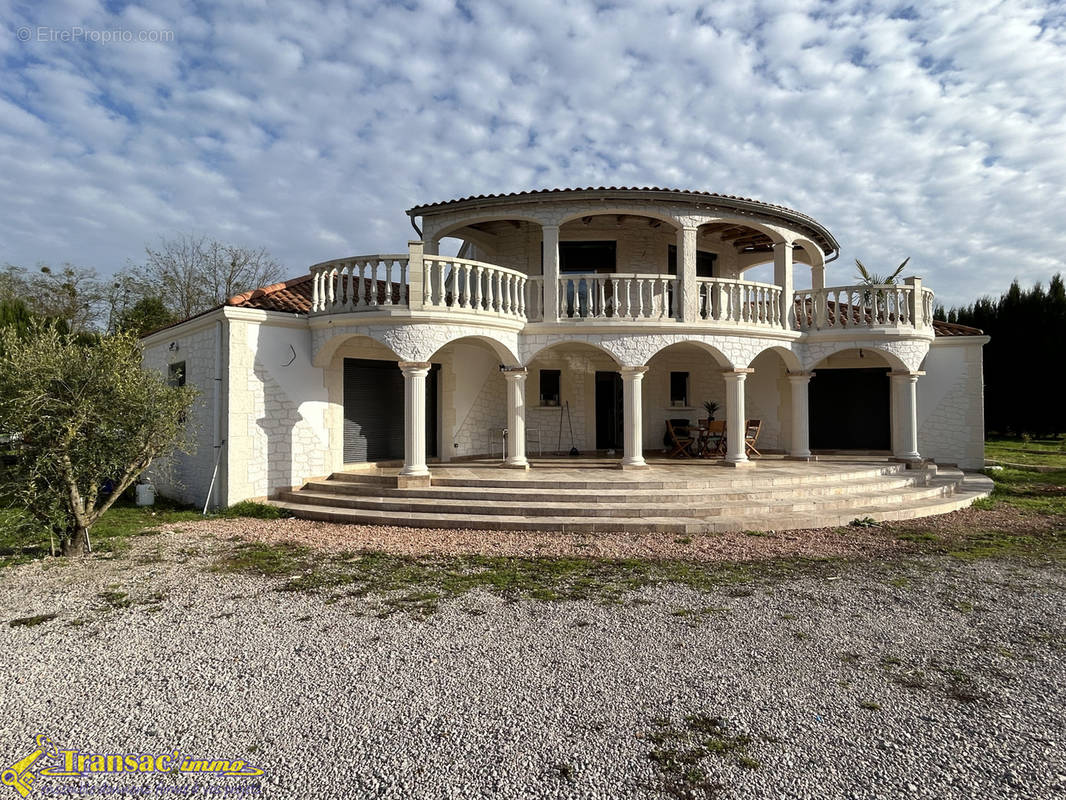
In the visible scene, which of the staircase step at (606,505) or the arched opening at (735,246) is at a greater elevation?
the arched opening at (735,246)

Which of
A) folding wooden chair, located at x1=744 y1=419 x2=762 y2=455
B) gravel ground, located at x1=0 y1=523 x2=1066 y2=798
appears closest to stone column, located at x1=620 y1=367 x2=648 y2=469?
folding wooden chair, located at x1=744 y1=419 x2=762 y2=455

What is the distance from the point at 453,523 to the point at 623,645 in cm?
543

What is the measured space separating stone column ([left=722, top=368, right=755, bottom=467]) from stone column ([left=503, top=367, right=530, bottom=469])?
470 centimetres

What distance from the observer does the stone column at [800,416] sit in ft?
49.2

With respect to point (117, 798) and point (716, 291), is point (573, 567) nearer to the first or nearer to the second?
point (117, 798)

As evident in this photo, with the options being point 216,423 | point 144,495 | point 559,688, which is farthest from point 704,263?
point 144,495

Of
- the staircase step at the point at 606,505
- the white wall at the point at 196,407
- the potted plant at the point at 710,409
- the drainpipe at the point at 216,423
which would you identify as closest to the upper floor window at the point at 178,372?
the white wall at the point at 196,407

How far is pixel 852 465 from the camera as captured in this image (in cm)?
1373

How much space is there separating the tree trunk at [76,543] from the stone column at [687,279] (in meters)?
11.4

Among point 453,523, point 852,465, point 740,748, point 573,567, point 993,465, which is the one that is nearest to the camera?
point 740,748

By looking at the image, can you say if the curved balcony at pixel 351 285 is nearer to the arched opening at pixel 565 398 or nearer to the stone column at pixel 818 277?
the arched opening at pixel 565 398

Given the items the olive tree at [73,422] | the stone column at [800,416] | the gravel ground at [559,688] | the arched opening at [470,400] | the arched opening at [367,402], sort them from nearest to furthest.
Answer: the gravel ground at [559,688], the olive tree at [73,422], the arched opening at [367,402], the arched opening at [470,400], the stone column at [800,416]

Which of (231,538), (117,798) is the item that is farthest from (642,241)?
(117,798)

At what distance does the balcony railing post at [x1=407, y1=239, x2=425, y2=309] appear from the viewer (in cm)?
1126
